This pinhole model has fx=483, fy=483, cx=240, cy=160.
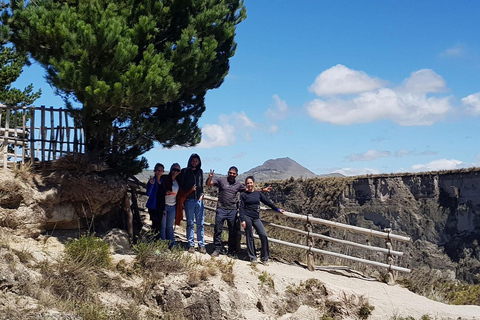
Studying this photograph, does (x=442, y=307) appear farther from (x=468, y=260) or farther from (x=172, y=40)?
(x=468, y=260)

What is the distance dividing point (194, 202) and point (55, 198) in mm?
2615

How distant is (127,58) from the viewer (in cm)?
845

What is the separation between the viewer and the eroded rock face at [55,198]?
28.1ft

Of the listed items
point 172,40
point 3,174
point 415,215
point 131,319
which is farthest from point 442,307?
point 415,215

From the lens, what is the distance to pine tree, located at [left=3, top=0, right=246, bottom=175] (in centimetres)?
833

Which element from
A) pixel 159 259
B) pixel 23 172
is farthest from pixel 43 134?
pixel 159 259

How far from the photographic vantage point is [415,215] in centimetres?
2045

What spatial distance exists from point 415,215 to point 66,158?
15737mm

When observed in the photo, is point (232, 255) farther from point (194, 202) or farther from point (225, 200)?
point (194, 202)

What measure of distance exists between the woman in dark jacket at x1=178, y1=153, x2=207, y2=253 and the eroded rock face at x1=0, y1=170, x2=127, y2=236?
1.28 m

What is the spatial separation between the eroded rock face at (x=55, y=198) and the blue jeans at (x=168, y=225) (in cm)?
99

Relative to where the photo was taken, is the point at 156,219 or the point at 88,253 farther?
the point at 156,219

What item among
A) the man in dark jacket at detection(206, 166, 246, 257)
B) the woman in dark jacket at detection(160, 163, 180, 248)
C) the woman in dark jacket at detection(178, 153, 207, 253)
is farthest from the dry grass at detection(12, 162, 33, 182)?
the man in dark jacket at detection(206, 166, 246, 257)

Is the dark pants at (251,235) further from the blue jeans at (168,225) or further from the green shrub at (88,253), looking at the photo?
the green shrub at (88,253)
